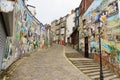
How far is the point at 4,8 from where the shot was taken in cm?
755

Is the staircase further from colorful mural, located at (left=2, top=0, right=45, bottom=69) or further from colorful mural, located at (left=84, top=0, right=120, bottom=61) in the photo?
colorful mural, located at (left=2, top=0, right=45, bottom=69)

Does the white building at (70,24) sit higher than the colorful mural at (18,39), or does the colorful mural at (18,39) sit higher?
the white building at (70,24)

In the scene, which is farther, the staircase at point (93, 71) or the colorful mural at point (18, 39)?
the staircase at point (93, 71)

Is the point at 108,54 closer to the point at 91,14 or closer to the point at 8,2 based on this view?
the point at 91,14

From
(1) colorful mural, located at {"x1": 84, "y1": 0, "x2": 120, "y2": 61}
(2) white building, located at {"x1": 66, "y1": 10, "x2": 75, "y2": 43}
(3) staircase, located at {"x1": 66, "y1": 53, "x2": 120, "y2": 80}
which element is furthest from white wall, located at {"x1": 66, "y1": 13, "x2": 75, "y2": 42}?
(3) staircase, located at {"x1": 66, "y1": 53, "x2": 120, "y2": 80}

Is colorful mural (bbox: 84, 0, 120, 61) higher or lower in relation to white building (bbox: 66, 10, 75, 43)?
lower

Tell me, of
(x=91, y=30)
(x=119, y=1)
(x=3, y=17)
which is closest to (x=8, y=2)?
(x=3, y=17)

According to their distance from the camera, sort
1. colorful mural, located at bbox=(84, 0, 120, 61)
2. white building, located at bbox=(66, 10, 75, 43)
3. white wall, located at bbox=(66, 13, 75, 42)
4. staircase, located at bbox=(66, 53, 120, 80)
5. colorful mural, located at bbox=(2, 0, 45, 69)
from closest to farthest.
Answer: colorful mural, located at bbox=(2, 0, 45, 69) < staircase, located at bbox=(66, 53, 120, 80) < colorful mural, located at bbox=(84, 0, 120, 61) < white building, located at bbox=(66, 10, 75, 43) < white wall, located at bbox=(66, 13, 75, 42)

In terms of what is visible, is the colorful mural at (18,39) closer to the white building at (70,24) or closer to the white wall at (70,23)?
the white building at (70,24)

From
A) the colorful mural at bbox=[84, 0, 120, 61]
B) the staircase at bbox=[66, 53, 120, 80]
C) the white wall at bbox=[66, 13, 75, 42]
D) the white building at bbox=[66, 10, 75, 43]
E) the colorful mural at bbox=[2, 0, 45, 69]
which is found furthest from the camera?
the white wall at bbox=[66, 13, 75, 42]

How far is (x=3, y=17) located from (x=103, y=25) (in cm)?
1029

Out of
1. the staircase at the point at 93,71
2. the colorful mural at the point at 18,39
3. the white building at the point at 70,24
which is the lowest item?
the staircase at the point at 93,71

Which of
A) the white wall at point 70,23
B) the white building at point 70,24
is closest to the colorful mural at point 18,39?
the white building at point 70,24

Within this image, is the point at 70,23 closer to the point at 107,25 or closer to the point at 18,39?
the point at 107,25
